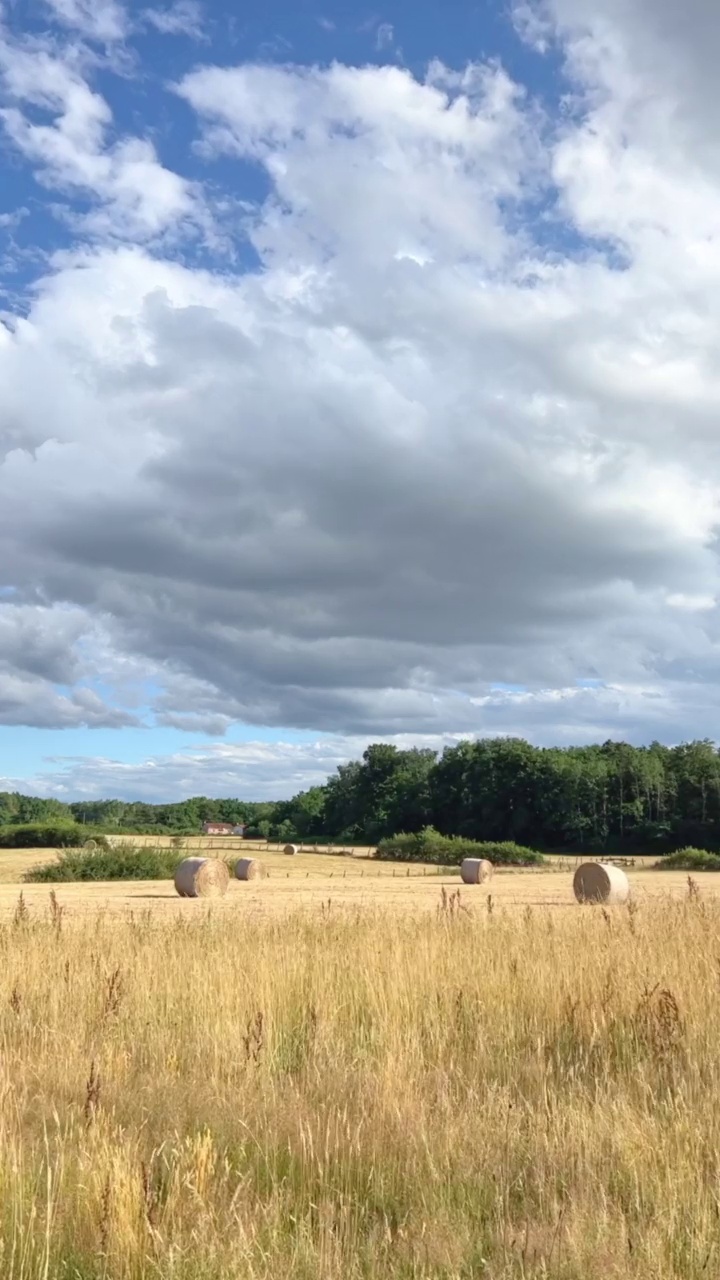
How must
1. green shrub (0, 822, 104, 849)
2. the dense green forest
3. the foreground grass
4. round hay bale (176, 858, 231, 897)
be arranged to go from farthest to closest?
the dense green forest → green shrub (0, 822, 104, 849) → round hay bale (176, 858, 231, 897) → the foreground grass

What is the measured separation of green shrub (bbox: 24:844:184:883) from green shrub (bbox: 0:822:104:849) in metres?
26.0

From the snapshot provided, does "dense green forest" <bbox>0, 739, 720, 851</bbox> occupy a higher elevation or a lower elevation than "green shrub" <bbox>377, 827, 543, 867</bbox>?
higher

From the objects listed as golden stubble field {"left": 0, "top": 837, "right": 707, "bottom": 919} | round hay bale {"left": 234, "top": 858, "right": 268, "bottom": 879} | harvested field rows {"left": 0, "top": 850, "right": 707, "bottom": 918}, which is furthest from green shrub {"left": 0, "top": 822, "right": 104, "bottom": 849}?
round hay bale {"left": 234, "top": 858, "right": 268, "bottom": 879}

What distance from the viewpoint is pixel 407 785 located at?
408 ft

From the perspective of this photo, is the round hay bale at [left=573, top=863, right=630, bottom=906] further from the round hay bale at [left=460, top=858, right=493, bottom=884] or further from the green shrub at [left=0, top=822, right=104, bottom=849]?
the green shrub at [left=0, top=822, right=104, bottom=849]

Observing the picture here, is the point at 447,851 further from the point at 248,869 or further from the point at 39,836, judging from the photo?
the point at 248,869

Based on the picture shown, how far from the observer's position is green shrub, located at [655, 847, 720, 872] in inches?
2613

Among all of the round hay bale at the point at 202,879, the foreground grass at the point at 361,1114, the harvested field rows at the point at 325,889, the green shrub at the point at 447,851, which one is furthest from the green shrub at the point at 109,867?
the foreground grass at the point at 361,1114

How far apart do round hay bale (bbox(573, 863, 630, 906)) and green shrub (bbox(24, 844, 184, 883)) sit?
22.3 metres

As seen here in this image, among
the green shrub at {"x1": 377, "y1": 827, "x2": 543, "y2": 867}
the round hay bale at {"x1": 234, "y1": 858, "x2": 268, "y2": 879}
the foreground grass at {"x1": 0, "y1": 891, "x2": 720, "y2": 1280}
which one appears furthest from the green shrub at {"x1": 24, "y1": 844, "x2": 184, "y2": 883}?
the foreground grass at {"x1": 0, "y1": 891, "x2": 720, "y2": 1280}

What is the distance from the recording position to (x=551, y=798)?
107250mm

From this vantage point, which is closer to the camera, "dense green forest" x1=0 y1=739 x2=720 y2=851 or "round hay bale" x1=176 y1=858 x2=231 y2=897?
"round hay bale" x1=176 y1=858 x2=231 y2=897

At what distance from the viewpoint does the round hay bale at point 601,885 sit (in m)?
27.8

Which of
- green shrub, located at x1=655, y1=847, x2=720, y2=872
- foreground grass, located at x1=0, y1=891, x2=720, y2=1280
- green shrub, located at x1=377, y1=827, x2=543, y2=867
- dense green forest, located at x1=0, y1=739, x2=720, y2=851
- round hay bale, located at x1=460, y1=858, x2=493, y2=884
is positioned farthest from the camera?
dense green forest, located at x1=0, y1=739, x2=720, y2=851
